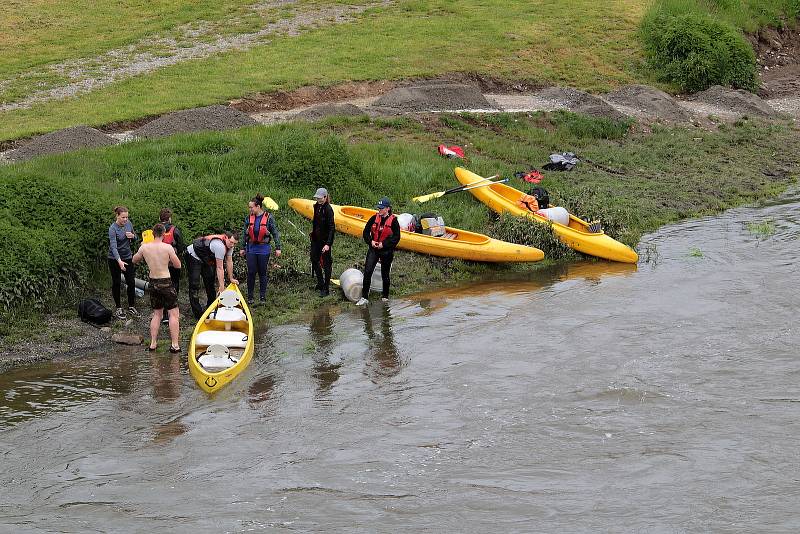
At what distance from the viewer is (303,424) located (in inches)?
485

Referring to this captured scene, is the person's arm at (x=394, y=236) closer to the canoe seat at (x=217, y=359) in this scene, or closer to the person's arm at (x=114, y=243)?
the canoe seat at (x=217, y=359)

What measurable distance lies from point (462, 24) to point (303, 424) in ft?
93.2

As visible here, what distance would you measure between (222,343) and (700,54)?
26389 mm

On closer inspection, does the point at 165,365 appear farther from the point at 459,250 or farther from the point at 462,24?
the point at 462,24

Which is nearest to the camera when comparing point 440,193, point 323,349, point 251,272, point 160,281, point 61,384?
point 61,384

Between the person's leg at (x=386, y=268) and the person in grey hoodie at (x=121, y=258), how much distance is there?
13.3ft

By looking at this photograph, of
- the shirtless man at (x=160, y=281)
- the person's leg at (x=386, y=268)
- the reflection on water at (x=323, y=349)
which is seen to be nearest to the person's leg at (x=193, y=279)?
the shirtless man at (x=160, y=281)

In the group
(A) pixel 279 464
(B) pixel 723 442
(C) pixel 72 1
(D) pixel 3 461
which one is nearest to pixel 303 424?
(A) pixel 279 464

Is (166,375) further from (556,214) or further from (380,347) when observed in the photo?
(556,214)

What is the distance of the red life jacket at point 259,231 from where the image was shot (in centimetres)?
1591

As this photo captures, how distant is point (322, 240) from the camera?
55.3 feet

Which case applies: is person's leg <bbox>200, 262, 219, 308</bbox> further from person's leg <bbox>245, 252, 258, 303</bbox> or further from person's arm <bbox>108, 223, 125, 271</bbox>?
person's arm <bbox>108, 223, 125, 271</bbox>

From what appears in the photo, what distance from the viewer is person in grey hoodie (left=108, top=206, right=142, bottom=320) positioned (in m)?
15.2

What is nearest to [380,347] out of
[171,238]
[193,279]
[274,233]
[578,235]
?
[274,233]
